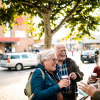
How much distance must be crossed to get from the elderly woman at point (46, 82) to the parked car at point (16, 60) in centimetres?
1006

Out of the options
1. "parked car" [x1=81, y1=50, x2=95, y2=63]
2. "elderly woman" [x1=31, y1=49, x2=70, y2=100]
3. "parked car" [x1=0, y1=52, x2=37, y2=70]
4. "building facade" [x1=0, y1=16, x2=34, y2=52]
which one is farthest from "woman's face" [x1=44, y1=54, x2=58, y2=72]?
"building facade" [x1=0, y1=16, x2=34, y2=52]

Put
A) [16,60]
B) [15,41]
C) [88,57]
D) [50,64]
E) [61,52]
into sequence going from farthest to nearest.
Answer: [15,41] → [88,57] → [16,60] → [61,52] → [50,64]

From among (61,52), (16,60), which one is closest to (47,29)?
(61,52)

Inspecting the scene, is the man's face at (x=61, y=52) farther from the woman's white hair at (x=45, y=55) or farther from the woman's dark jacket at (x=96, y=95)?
the woman's dark jacket at (x=96, y=95)

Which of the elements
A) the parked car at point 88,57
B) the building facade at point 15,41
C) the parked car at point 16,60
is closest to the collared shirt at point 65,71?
the parked car at point 16,60

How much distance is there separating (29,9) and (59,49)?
191 inches

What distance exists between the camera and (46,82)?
180cm

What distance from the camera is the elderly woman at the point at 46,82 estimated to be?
1.70 metres

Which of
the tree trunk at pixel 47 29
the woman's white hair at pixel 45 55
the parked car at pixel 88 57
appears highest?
the tree trunk at pixel 47 29

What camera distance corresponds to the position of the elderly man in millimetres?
2434

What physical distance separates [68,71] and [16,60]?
389 inches

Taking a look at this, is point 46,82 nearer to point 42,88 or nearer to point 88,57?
point 42,88

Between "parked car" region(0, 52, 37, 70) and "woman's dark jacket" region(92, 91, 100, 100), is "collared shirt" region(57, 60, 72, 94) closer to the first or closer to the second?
"woman's dark jacket" region(92, 91, 100, 100)

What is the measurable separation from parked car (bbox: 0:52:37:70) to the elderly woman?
1006 centimetres
